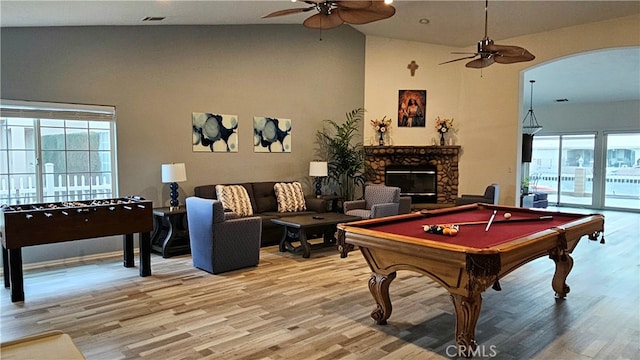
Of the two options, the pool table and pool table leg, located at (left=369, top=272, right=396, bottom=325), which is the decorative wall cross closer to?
the pool table

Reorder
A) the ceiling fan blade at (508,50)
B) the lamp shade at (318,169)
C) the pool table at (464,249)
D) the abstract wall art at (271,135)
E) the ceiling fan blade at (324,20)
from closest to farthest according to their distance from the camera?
the pool table at (464,249)
the ceiling fan blade at (324,20)
the ceiling fan blade at (508,50)
the abstract wall art at (271,135)
the lamp shade at (318,169)

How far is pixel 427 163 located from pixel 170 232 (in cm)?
538

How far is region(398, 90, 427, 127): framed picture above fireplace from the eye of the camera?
8.69m

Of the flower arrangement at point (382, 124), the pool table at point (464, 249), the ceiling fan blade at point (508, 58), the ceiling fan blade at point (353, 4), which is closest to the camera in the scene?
the pool table at point (464, 249)

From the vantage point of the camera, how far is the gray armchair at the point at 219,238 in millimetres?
4898

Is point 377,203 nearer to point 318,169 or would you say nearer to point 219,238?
point 318,169

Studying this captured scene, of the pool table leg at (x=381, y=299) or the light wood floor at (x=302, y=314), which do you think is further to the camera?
the pool table leg at (x=381, y=299)

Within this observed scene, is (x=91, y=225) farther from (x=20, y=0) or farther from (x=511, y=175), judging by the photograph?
(x=511, y=175)

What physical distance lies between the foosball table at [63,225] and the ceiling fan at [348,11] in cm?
283

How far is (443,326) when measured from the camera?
3.50 metres

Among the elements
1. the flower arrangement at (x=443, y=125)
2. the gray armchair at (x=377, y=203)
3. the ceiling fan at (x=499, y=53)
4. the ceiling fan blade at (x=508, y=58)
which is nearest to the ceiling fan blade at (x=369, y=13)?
the ceiling fan at (x=499, y=53)

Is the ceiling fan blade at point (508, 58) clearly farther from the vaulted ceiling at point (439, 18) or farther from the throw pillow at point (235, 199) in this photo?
the throw pillow at point (235, 199)

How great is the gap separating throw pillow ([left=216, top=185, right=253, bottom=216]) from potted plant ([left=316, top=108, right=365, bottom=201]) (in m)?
2.07

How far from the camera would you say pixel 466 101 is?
28.5 ft
